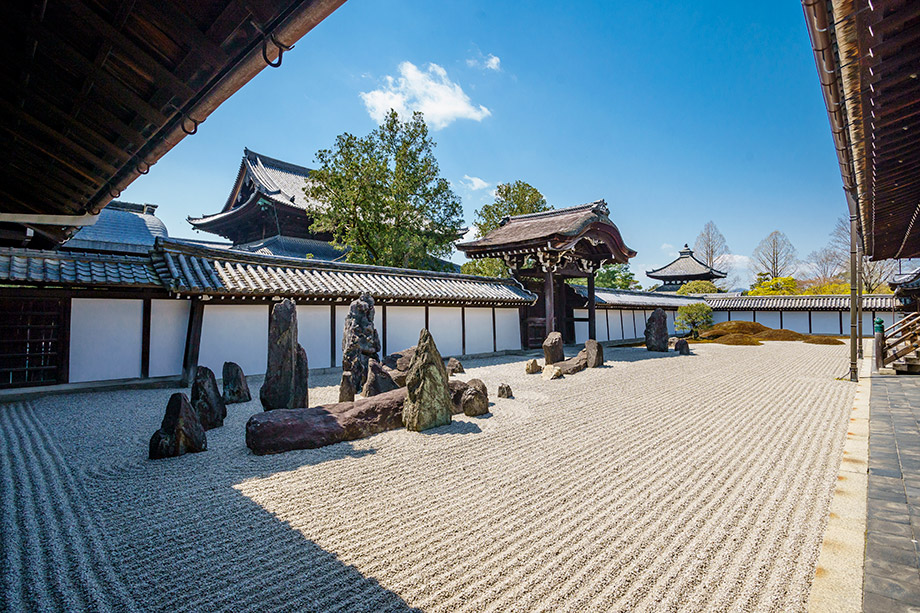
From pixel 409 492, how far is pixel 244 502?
1.53m

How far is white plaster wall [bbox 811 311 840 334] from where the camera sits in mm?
28156

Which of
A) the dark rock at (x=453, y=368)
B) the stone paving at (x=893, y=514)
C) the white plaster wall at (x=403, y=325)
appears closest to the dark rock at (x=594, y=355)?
the dark rock at (x=453, y=368)

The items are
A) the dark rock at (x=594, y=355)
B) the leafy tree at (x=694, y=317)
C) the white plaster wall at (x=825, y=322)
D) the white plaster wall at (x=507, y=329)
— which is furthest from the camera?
the white plaster wall at (x=825, y=322)

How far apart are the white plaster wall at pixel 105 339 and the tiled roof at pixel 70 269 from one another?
674 millimetres

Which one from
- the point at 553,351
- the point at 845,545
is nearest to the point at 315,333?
the point at 553,351

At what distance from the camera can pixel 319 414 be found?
235 inches

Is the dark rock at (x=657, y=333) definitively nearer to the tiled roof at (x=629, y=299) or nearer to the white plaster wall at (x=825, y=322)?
the tiled roof at (x=629, y=299)

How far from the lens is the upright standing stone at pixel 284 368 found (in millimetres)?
7129

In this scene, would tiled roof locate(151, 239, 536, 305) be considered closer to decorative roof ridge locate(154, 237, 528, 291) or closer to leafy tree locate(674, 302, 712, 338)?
decorative roof ridge locate(154, 237, 528, 291)

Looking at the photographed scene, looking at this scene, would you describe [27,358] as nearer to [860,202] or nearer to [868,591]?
[868,591]

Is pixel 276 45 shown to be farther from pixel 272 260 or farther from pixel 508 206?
pixel 508 206

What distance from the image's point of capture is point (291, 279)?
38.8ft

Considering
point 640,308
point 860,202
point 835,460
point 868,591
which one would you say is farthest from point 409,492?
point 640,308

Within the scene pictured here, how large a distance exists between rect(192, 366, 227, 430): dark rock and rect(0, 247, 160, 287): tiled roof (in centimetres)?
427
